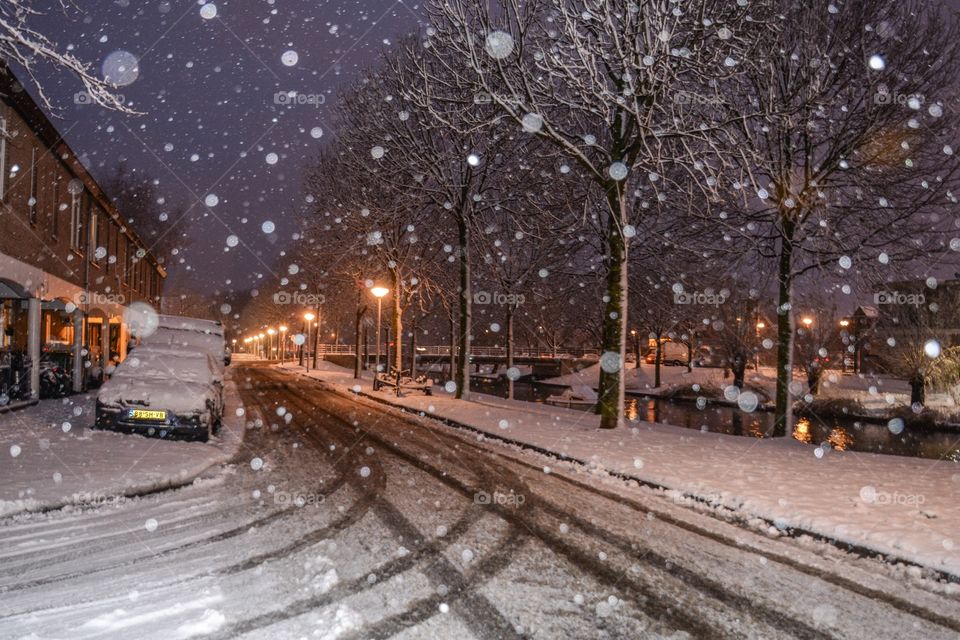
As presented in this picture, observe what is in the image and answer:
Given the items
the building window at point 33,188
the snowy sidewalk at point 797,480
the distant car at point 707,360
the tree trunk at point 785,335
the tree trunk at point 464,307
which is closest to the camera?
the snowy sidewalk at point 797,480

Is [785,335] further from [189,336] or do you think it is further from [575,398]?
[575,398]

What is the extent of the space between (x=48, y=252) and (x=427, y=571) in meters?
18.5

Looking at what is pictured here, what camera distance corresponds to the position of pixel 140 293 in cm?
3800

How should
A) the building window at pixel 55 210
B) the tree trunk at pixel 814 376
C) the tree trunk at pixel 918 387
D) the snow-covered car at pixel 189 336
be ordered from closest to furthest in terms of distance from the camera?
the snow-covered car at pixel 189 336, the building window at pixel 55 210, the tree trunk at pixel 918 387, the tree trunk at pixel 814 376

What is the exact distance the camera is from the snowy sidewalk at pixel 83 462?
7.04 metres

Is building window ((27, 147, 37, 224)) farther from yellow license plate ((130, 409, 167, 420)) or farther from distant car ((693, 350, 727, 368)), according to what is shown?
distant car ((693, 350, 727, 368))

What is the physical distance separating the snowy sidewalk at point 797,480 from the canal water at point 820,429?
769 centimetres

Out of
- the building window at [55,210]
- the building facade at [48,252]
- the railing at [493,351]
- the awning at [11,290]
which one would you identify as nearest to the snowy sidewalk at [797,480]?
the building facade at [48,252]

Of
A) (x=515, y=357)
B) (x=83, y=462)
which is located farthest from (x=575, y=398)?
(x=515, y=357)

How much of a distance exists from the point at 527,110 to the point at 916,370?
96.6 feet

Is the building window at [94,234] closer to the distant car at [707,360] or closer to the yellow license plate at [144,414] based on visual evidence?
the yellow license plate at [144,414]

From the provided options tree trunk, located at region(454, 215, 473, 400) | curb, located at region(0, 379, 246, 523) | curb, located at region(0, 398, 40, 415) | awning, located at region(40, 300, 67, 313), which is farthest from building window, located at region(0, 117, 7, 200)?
tree trunk, located at region(454, 215, 473, 400)

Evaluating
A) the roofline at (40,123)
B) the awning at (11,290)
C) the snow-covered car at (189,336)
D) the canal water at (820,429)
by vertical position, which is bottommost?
the canal water at (820,429)

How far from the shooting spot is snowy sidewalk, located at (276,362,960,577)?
19.9ft
